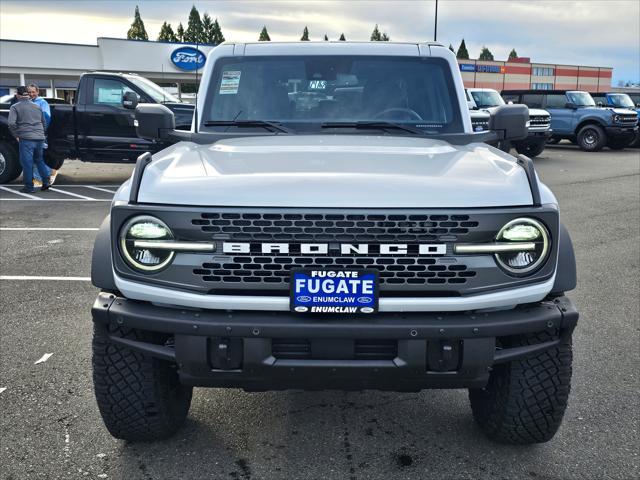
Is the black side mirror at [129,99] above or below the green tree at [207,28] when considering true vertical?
below

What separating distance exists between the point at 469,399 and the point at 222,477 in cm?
143

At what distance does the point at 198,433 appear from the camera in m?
3.50

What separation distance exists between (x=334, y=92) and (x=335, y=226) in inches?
69.3

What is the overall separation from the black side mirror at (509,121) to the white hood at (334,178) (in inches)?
25.1

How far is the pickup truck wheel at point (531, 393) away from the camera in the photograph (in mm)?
3090

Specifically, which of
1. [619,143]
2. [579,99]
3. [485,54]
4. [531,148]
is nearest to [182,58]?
[579,99]

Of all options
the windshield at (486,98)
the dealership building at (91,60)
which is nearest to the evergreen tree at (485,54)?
the dealership building at (91,60)

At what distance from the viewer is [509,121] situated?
414 centimetres

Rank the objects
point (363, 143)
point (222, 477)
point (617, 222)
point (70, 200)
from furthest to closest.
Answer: point (70, 200), point (617, 222), point (363, 143), point (222, 477)

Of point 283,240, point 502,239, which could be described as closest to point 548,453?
point 502,239

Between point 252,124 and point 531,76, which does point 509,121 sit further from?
point 531,76

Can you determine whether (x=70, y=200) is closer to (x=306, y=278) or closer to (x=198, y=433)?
(x=198, y=433)

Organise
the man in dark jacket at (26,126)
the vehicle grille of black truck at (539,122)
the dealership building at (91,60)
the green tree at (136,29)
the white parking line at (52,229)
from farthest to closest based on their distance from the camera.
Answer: the green tree at (136,29) < the dealership building at (91,60) < the vehicle grille of black truck at (539,122) < the man in dark jacket at (26,126) < the white parking line at (52,229)

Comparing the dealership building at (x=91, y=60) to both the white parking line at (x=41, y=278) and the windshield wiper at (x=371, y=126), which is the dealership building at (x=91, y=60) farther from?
the windshield wiper at (x=371, y=126)
